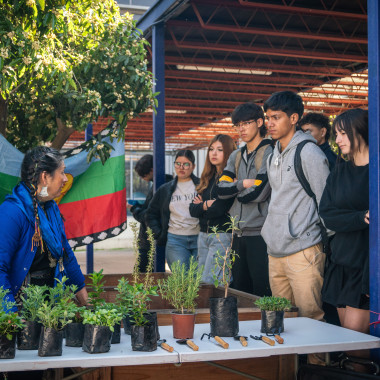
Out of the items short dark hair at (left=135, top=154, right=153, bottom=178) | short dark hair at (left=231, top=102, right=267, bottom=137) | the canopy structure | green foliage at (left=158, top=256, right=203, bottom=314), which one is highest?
the canopy structure

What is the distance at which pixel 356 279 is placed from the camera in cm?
255

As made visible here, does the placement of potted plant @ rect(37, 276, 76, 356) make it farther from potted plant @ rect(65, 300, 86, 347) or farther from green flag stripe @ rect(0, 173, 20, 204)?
green flag stripe @ rect(0, 173, 20, 204)

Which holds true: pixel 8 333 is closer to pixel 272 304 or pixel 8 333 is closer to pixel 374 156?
pixel 272 304

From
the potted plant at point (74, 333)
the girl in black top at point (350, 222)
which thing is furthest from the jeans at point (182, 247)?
the potted plant at point (74, 333)

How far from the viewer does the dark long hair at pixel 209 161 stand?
154 inches

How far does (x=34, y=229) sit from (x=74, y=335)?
27.9 inches

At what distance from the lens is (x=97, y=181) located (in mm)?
4766

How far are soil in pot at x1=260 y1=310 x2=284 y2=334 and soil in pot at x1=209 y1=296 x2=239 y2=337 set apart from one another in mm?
134

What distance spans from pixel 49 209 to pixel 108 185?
6.83ft

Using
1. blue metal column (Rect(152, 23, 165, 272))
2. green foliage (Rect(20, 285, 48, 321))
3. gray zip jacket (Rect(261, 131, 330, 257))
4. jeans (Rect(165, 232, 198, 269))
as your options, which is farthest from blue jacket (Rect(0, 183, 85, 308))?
blue metal column (Rect(152, 23, 165, 272))

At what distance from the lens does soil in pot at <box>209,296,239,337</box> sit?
212cm

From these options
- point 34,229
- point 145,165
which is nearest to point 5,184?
point 34,229

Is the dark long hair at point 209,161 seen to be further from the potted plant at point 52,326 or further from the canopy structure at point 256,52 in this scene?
the potted plant at point 52,326

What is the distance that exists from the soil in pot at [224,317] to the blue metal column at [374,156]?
0.66 metres
